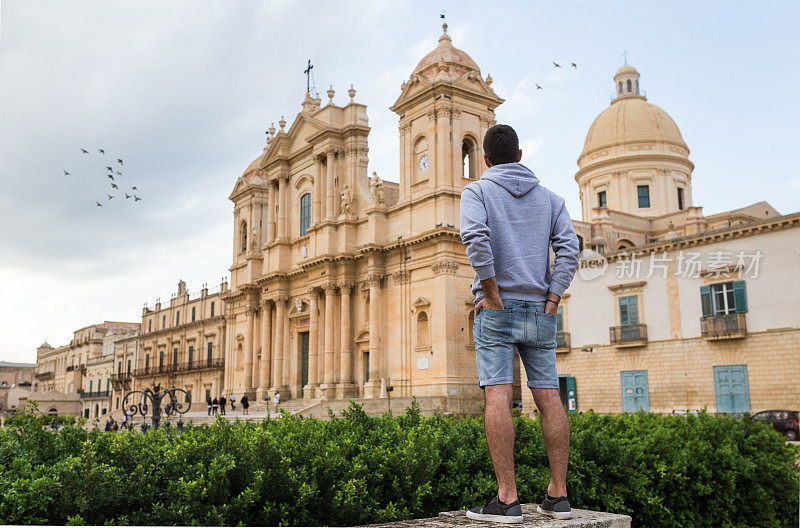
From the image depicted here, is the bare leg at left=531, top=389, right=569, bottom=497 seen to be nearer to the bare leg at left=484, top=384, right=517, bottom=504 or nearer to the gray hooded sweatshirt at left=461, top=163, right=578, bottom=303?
the bare leg at left=484, top=384, right=517, bottom=504

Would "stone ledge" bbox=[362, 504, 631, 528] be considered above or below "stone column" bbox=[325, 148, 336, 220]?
below

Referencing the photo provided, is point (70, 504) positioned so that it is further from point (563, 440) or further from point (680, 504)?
point (680, 504)

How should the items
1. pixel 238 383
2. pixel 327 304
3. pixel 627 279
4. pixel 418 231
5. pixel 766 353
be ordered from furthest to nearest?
pixel 238 383, pixel 327 304, pixel 418 231, pixel 627 279, pixel 766 353

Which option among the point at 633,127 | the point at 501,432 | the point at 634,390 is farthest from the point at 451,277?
the point at 501,432

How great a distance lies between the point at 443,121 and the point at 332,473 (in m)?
26.7

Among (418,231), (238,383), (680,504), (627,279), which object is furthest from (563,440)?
(238,383)

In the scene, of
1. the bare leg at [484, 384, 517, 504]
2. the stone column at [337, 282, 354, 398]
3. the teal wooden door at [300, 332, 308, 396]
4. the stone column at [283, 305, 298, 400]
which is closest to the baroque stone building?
the stone column at [337, 282, 354, 398]

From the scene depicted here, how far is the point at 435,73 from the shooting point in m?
32.2

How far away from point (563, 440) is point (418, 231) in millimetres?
27281

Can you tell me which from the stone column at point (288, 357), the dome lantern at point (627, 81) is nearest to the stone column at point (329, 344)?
the stone column at point (288, 357)

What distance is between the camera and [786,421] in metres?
21.1

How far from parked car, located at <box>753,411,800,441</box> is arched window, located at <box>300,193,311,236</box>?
24696 mm

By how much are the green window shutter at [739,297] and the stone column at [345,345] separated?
17.6 m

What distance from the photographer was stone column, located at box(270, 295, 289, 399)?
3816 centimetres
